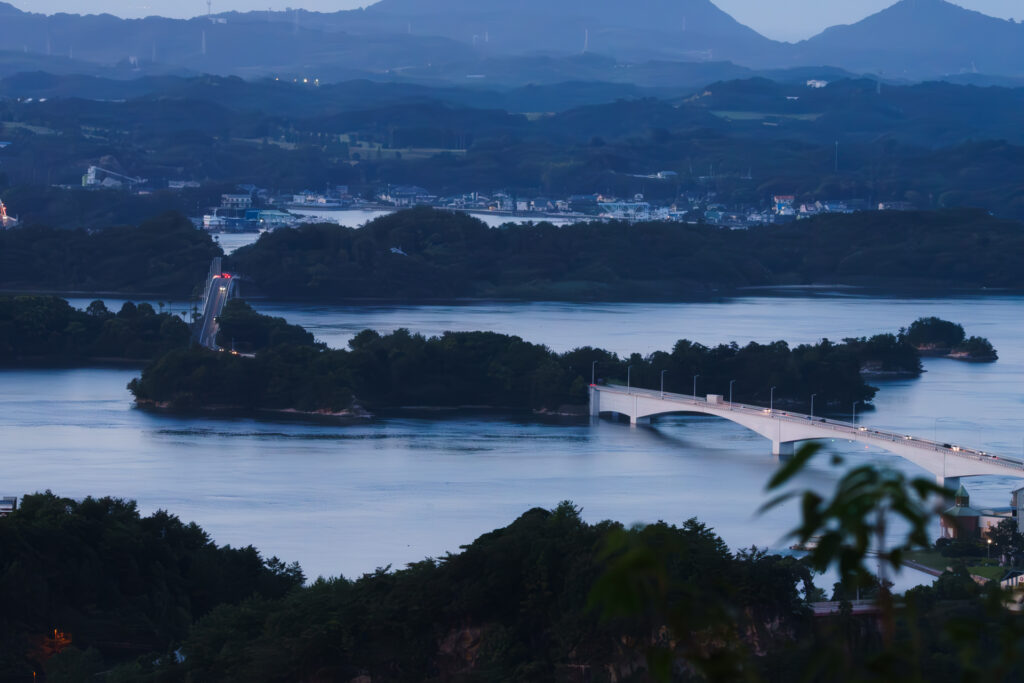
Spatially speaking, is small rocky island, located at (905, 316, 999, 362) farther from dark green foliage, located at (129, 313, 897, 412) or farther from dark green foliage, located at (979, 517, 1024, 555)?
dark green foliage, located at (979, 517, 1024, 555)

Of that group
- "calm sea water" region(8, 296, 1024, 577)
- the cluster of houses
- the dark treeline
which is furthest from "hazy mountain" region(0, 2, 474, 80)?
"calm sea water" region(8, 296, 1024, 577)

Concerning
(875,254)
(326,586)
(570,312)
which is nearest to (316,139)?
(875,254)

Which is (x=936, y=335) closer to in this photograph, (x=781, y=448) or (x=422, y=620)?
(x=781, y=448)

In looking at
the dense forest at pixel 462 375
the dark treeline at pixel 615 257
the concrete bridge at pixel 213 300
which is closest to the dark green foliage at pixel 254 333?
the concrete bridge at pixel 213 300

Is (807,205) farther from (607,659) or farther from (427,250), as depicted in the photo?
(607,659)

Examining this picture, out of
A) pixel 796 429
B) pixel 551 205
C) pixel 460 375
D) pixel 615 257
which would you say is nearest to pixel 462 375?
pixel 460 375

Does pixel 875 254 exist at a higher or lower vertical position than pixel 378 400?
higher
